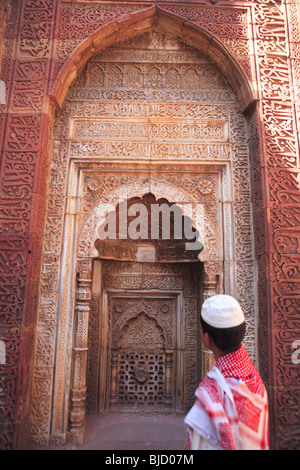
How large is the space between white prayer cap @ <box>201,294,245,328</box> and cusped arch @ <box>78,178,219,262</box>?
1769 mm

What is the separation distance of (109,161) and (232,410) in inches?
104

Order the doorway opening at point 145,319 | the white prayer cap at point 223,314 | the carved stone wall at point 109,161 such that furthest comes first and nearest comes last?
the doorway opening at point 145,319 < the carved stone wall at point 109,161 < the white prayer cap at point 223,314

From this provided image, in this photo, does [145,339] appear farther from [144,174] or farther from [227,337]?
[227,337]

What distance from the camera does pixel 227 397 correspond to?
1284 millimetres

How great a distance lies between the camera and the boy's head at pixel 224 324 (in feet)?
4.45

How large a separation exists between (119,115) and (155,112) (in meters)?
0.42

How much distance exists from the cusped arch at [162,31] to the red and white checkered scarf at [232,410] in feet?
9.23

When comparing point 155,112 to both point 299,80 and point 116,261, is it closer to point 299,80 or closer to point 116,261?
point 299,80

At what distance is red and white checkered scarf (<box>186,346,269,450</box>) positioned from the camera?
1.24 metres

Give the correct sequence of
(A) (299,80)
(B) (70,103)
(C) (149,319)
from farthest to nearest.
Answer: (C) (149,319) < (B) (70,103) < (A) (299,80)

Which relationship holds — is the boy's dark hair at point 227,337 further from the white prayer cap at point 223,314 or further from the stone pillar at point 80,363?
the stone pillar at point 80,363

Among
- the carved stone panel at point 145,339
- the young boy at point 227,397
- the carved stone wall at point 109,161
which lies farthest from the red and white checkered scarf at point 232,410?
the carved stone panel at point 145,339
